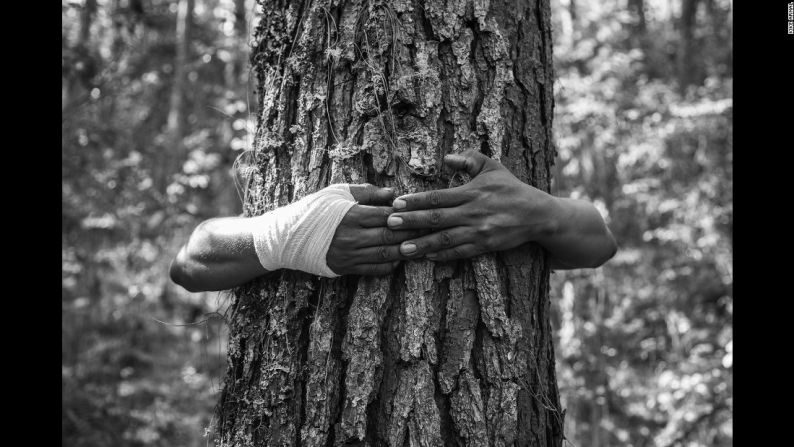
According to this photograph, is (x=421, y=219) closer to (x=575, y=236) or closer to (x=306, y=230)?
(x=306, y=230)

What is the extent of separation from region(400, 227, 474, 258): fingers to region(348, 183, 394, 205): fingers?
13cm

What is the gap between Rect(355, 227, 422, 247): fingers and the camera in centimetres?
148

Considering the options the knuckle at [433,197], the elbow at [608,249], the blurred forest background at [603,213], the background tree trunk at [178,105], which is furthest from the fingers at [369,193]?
the background tree trunk at [178,105]

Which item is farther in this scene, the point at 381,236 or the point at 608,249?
the point at 608,249

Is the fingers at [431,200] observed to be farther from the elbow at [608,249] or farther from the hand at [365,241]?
the elbow at [608,249]

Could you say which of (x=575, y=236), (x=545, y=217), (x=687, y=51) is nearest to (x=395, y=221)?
(x=545, y=217)

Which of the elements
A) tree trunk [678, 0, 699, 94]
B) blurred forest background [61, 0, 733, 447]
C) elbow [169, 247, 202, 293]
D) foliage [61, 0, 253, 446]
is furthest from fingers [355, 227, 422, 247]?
tree trunk [678, 0, 699, 94]

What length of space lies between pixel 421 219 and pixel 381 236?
0.11 metres

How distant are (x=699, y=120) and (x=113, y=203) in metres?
5.63

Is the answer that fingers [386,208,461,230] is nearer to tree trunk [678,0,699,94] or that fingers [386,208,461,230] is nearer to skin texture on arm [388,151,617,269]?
skin texture on arm [388,151,617,269]

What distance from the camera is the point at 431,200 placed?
1.50m
